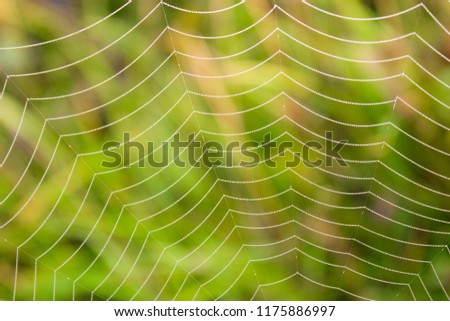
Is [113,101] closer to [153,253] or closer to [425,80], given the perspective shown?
[153,253]

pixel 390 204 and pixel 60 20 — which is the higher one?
pixel 60 20

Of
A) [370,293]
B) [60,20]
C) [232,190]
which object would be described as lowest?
[370,293]

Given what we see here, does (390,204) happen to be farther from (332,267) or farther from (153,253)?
(153,253)

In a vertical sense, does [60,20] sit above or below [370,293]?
above

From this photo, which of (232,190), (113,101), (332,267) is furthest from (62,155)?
(332,267)

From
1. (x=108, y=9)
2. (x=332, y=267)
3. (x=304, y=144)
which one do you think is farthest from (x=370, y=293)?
(x=108, y=9)

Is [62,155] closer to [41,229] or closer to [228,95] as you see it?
[41,229]
